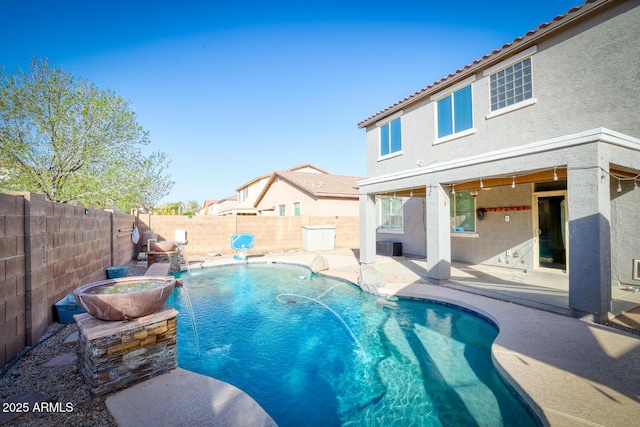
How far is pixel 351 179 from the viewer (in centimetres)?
2850

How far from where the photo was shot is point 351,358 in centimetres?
512

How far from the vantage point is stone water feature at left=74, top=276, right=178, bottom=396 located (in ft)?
10.2

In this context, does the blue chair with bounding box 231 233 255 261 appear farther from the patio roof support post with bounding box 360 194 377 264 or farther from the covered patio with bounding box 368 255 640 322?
the covered patio with bounding box 368 255 640 322

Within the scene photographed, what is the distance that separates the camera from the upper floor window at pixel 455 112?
29.0ft

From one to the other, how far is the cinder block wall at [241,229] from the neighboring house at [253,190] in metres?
13.0

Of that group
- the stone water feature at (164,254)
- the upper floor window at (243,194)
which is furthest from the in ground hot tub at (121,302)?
the upper floor window at (243,194)

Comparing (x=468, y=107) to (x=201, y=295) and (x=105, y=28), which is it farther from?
(x=105, y=28)

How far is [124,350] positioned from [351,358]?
11.3 ft

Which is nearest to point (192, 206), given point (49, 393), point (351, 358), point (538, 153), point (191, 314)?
point (191, 314)

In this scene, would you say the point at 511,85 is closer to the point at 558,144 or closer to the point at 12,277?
the point at 558,144

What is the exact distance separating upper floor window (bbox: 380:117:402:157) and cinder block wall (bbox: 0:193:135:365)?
9.99 meters

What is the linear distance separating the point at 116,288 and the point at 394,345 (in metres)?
4.70

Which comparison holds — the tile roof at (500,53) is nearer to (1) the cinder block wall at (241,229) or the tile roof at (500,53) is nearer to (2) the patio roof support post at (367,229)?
(2) the patio roof support post at (367,229)

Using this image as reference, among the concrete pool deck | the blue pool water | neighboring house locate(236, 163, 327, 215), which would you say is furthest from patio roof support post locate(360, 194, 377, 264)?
neighboring house locate(236, 163, 327, 215)
